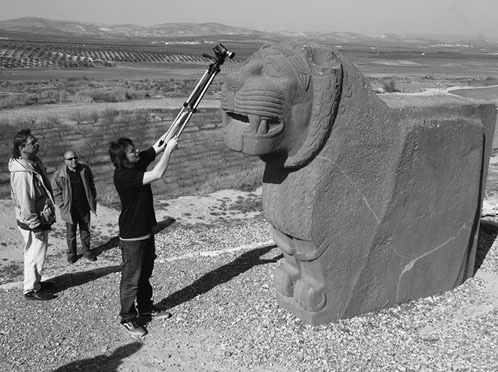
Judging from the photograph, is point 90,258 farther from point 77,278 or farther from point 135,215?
point 135,215

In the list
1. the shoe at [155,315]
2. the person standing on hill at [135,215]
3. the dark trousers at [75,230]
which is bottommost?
the dark trousers at [75,230]

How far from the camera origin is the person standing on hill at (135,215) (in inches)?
196

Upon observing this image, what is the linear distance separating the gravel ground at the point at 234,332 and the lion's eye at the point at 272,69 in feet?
8.59

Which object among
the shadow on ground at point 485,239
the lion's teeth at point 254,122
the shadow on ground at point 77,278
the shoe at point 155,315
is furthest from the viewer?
the shadow on ground at point 485,239

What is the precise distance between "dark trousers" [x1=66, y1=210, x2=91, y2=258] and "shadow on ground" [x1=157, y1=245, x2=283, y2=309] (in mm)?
2697

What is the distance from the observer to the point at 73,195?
8344 mm

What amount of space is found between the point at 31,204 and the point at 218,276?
2.52m

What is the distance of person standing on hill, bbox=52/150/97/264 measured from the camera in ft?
27.1

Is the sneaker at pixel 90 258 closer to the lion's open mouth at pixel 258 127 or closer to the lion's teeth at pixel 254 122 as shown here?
the lion's open mouth at pixel 258 127

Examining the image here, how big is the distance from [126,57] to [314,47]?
80.8m

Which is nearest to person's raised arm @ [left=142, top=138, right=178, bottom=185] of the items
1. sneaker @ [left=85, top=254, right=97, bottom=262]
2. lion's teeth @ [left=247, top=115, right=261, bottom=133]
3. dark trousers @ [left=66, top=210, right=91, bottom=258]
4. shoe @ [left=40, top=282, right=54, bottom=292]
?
lion's teeth @ [left=247, top=115, right=261, bottom=133]

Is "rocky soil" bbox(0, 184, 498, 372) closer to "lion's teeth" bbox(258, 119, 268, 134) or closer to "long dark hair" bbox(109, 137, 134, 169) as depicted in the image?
"long dark hair" bbox(109, 137, 134, 169)

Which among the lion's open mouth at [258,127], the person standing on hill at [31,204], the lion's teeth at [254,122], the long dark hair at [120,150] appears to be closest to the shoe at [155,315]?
the person standing on hill at [31,204]

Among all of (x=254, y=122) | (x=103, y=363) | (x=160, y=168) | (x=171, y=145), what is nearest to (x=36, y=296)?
(x=103, y=363)
